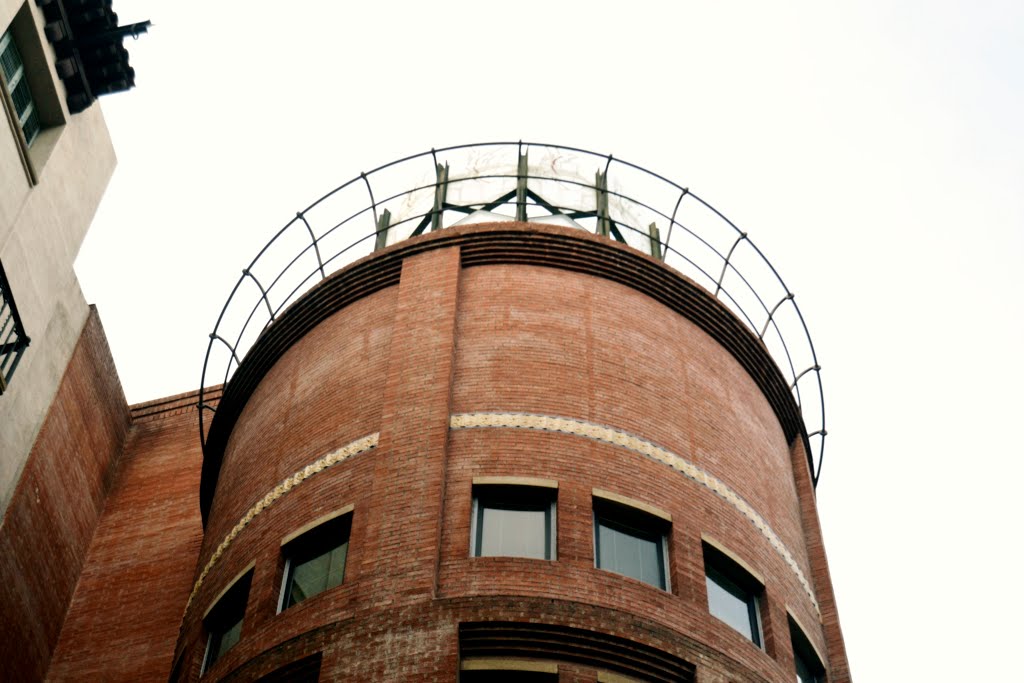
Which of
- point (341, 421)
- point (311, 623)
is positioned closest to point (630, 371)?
point (341, 421)

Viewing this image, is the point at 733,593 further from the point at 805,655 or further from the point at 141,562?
the point at 141,562

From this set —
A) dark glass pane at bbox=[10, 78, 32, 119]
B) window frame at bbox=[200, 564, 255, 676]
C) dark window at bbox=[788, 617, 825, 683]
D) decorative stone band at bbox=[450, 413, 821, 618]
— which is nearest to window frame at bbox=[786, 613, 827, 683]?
dark window at bbox=[788, 617, 825, 683]

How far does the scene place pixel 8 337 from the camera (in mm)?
23031

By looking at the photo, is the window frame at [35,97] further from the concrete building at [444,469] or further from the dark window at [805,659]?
the dark window at [805,659]

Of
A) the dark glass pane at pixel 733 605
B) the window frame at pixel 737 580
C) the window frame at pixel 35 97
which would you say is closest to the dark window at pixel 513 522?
the window frame at pixel 737 580

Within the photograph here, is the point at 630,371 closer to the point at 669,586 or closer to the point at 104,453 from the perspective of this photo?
the point at 669,586

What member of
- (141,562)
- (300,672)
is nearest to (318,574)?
(300,672)

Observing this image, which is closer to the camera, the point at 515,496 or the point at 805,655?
the point at 515,496

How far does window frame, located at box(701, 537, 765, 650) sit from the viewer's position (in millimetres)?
21094

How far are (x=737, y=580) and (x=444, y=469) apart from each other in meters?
5.59

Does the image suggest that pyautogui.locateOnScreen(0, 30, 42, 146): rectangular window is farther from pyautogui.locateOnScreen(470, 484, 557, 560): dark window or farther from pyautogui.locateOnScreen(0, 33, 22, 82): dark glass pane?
pyautogui.locateOnScreen(470, 484, 557, 560): dark window

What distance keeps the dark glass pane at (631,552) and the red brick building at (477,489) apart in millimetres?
47

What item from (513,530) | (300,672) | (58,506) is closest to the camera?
(300,672)

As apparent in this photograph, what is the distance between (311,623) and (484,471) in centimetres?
381
